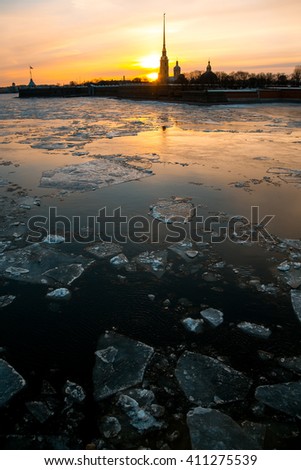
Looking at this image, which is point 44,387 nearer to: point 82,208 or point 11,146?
point 82,208

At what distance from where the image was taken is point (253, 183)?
6668 millimetres

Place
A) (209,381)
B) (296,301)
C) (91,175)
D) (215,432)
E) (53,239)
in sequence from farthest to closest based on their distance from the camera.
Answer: (91,175) < (53,239) < (296,301) < (209,381) < (215,432)

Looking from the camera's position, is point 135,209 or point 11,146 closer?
point 135,209

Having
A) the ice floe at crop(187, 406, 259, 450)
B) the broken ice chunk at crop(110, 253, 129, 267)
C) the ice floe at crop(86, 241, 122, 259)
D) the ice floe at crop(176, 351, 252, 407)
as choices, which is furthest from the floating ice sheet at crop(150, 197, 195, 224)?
the ice floe at crop(187, 406, 259, 450)

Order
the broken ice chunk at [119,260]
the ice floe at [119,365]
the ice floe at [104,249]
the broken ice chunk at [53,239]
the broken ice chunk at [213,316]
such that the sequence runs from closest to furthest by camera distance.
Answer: the ice floe at [119,365], the broken ice chunk at [213,316], the broken ice chunk at [119,260], the ice floe at [104,249], the broken ice chunk at [53,239]

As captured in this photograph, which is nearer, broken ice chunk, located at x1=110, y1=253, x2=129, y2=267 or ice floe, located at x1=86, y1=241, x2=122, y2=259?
broken ice chunk, located at x1=110, y1=253, x2=129, y2=267

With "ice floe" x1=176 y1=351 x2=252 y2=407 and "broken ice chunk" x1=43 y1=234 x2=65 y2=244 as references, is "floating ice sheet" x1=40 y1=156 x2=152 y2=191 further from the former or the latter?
"ice floe" x1=176 y1=351 x2=252 y2=407

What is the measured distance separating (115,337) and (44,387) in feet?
2.10

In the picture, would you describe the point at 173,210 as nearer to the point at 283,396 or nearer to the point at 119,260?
the point at 119,260

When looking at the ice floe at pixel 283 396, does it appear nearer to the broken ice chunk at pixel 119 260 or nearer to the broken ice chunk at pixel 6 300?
the broken ice chunk at pixel 119 260

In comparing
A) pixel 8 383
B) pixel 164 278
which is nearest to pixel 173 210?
pixel 164 278

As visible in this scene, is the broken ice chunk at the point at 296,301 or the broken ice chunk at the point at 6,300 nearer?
the broken ice chunk at the point at 296,301

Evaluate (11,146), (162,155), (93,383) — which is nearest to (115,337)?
(93,383)

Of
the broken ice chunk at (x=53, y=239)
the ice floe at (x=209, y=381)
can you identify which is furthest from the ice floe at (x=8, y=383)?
the broken ice chunk at (x=53, y=239)
